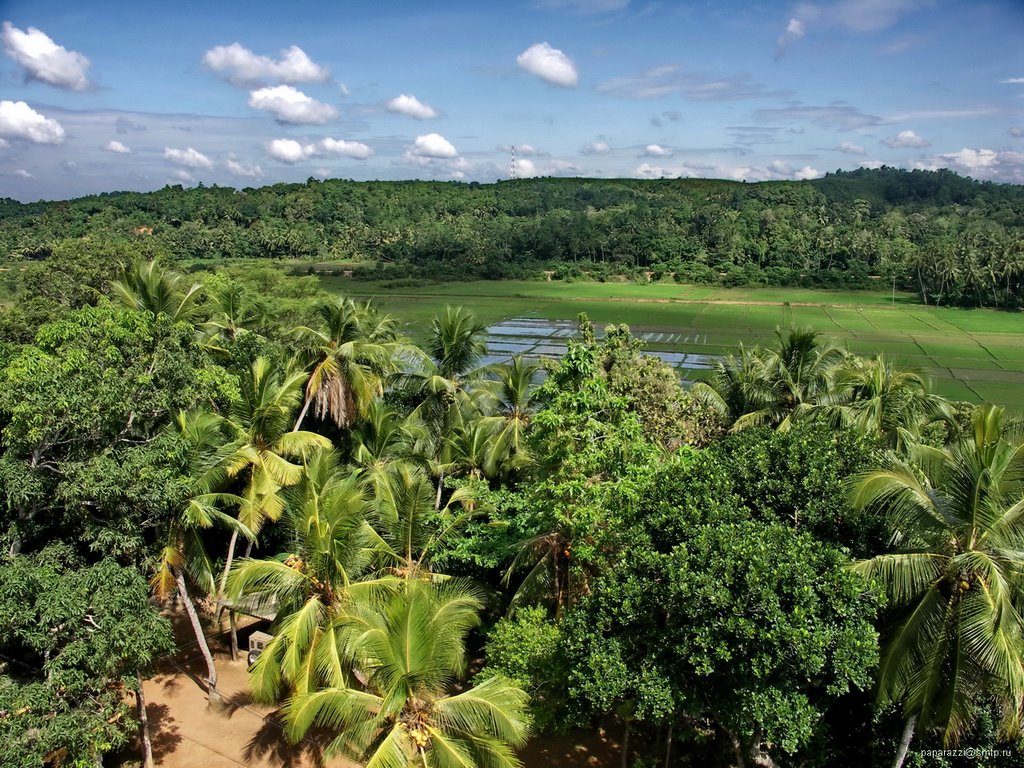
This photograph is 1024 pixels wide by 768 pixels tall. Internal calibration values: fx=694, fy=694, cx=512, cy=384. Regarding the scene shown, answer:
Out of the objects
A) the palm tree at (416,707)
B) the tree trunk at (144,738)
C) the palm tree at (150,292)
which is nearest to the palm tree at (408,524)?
the palm tree at (416,707)

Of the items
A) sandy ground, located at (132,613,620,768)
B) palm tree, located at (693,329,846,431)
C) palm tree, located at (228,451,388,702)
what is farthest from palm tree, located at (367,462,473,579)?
palm tree, located at (693,329,846,431)

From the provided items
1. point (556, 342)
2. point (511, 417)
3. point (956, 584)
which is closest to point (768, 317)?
point (556, 342)

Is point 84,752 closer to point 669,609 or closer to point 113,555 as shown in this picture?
point 113,555

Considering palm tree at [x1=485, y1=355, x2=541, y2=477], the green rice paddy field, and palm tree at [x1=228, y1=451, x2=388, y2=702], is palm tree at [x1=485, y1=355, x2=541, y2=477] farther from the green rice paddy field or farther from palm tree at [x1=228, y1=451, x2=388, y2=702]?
the green rice paddy field

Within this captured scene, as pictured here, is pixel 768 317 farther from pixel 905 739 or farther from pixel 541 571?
pixel 905 739

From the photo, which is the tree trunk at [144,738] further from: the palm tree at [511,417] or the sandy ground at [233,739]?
the palm tree at [511,417]

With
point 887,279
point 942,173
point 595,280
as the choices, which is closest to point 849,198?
point 942,173
